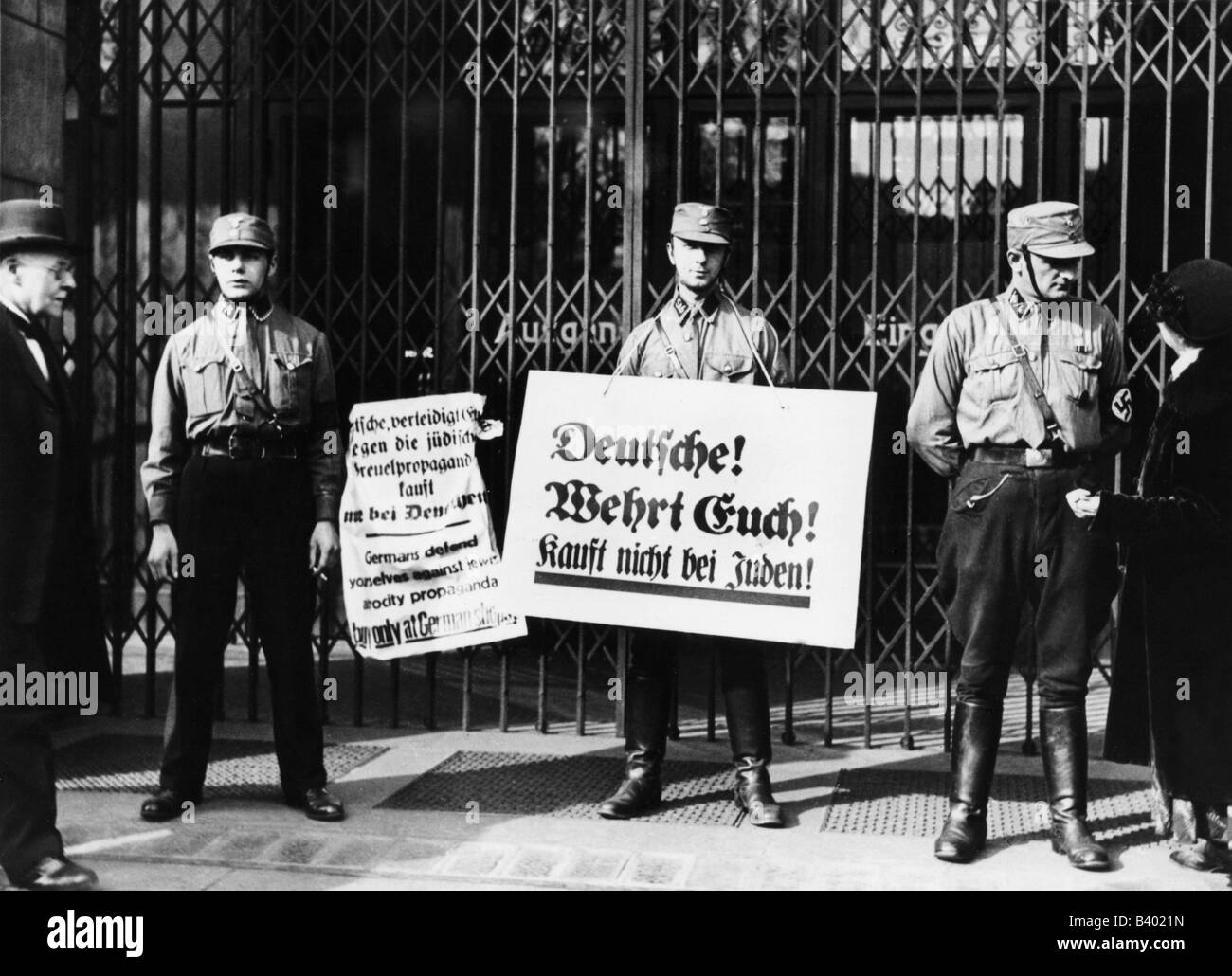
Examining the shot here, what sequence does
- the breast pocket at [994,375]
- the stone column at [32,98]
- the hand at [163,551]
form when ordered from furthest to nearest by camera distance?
the stone column at [32,98]
the hand at [163,551]
the breast pocket at [994,375]

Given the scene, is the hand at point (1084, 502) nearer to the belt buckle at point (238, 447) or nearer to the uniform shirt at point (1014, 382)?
the uniform shirt at point (1014, 382)

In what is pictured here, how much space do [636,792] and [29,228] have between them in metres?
3.18

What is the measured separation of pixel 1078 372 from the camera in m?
5.78

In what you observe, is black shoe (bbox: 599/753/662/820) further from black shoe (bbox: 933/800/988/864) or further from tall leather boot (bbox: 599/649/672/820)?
black shoe (bbox: 933/800/988/864)

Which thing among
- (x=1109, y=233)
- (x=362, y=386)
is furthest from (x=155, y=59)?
(x=1109, y=233)

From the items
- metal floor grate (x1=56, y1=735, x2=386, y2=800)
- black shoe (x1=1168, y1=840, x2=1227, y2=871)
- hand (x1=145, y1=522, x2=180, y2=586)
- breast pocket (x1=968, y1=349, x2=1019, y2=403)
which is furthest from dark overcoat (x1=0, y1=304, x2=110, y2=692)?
black shoe (x1=1168, y1=840, x2=1227, y2=871)

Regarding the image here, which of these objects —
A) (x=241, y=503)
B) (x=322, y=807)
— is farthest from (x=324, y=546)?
(x=322, y=807)

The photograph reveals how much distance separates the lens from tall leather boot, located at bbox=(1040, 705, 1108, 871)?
5805 millimetres

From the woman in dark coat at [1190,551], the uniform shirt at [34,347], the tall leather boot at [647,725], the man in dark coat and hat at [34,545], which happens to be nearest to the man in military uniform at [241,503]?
the man in dark coat and hat at [34,545]

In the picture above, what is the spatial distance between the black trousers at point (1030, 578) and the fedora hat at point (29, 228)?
338cm

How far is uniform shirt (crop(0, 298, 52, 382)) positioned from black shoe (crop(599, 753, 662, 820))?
9.02 feet

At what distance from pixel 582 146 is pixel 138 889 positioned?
6.90 metres

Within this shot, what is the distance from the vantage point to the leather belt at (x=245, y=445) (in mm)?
6273
